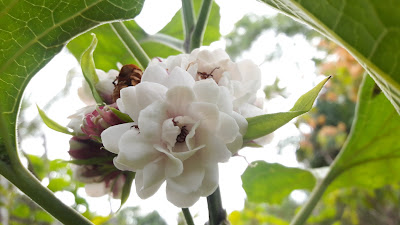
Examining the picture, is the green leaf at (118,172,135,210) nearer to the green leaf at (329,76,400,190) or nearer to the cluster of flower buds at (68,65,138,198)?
the cluster of flower buds at (68,65,138,198)

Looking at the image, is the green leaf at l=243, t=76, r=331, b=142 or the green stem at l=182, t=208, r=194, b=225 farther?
the green stem at l=182, t=208, r=194, b=225

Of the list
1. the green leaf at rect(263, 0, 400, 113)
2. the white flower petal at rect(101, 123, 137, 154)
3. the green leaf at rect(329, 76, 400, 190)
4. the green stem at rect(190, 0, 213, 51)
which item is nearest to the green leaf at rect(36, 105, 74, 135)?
the white flower petal at rect(101, 123, 137, 154)

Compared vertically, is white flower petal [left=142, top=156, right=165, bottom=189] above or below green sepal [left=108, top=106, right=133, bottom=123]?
below

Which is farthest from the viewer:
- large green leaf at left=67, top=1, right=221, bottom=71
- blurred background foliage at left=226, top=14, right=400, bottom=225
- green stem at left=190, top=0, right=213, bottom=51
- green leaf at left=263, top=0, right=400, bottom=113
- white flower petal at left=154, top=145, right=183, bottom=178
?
blurred background foliage at left=226, top=14, right=400, bottom=225

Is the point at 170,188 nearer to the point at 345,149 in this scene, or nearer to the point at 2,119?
the point at 2,119

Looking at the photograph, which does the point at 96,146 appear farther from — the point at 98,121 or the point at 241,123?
the point at 241,123

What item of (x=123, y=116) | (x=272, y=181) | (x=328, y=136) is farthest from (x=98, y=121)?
(x=328, y=136)

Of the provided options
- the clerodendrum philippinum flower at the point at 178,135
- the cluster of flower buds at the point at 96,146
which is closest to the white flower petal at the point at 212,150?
the clerodendrum philippinum flower at the point at 178,135
